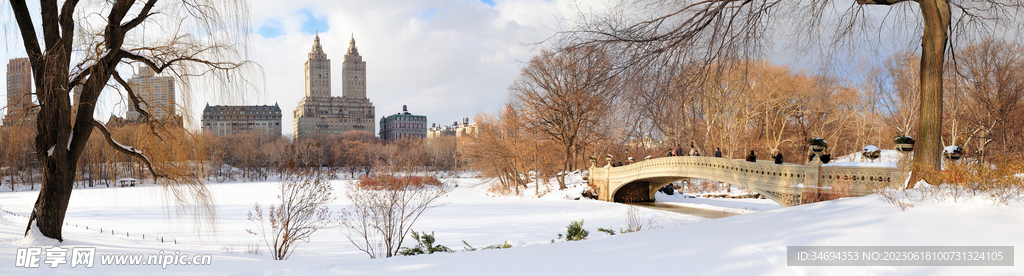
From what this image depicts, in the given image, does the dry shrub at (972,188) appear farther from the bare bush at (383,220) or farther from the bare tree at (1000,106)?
the bare tree at (1000,106)

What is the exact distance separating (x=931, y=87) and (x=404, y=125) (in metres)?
148

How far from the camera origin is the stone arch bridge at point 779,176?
14.8m

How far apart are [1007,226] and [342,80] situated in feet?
534

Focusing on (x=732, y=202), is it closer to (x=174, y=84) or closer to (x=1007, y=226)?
(x=1007, y=226)

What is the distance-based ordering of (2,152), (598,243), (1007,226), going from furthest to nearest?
(2,152)
(598,243)
(1007,226)

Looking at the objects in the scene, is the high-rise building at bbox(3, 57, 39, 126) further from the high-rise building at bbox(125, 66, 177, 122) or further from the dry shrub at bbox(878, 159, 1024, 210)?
the dry shrub at bbox(878, 159, 1024, 210)

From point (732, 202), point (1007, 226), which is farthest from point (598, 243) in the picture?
point (732, 202)

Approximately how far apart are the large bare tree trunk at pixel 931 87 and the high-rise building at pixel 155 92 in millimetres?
11593

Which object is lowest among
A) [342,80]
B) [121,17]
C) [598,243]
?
[598,243]

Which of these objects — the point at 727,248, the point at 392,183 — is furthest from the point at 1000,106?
the point at 727,248

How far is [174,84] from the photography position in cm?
768

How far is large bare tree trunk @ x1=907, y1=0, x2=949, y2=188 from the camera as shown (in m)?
7.98

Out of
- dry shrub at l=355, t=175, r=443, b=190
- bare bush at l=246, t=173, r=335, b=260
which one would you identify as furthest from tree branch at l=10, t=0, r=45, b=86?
dry shrub at l=355, t=175, r=443, b=190

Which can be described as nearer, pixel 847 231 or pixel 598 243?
pixel 847 231
